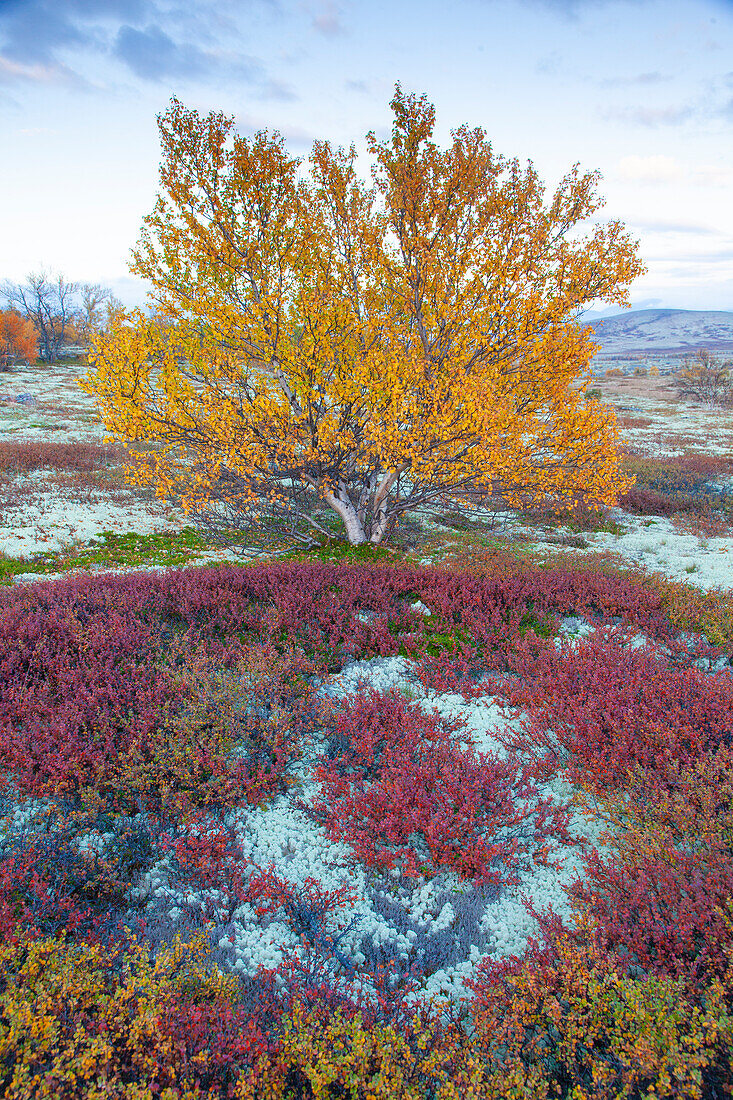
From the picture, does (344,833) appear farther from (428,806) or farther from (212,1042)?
A: (212,1042)

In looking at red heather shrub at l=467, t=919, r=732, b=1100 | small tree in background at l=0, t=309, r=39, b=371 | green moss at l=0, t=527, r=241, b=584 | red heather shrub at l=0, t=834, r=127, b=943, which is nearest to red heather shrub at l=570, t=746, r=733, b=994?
red heather shrub at l=467, t=919, r=732, b=1100

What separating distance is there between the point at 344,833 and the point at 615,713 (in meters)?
3.18

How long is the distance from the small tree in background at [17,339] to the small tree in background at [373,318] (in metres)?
65.0

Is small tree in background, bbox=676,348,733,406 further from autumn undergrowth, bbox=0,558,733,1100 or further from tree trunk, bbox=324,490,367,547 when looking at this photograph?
autumn undergrowth, bbox=0,558,733,1100

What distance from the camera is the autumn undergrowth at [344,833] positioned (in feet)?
8.55

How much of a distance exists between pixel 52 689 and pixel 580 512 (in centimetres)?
1707

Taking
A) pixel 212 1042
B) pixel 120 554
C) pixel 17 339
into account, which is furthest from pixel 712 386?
pixel 17 339

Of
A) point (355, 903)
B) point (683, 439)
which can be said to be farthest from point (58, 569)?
point (683, 439)

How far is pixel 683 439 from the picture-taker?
101 feet

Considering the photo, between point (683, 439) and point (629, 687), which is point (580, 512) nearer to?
point (629, 687)

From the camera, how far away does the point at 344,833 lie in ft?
14.2

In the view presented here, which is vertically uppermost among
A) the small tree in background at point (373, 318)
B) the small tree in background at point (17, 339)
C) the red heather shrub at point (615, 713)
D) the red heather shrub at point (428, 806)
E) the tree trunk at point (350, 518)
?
the small tree in background at point (17, 339)

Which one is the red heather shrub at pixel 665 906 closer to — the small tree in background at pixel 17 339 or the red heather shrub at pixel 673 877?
the red heather shrub at pixel 673 877

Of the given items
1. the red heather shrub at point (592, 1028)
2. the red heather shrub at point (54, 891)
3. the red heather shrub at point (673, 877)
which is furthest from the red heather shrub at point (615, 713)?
the red heather shrub at point (54, 891)
